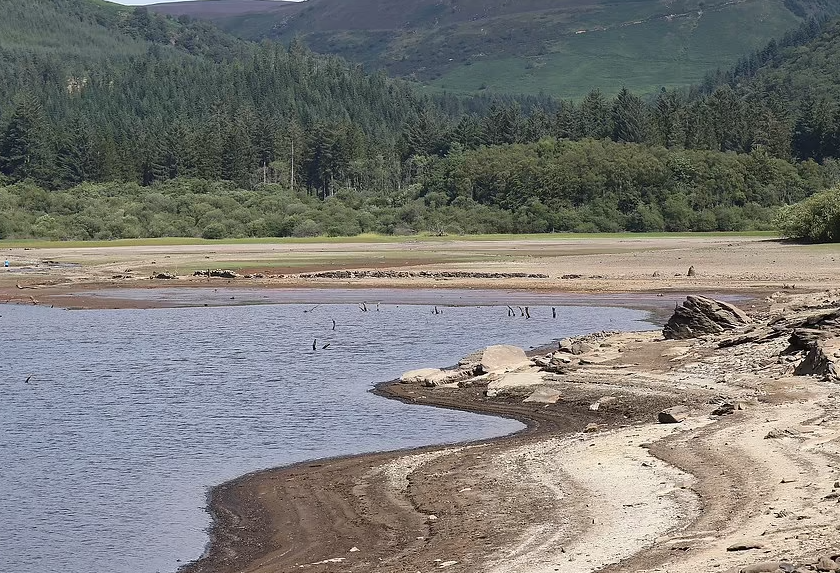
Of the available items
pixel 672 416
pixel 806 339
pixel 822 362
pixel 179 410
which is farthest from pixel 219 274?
pixel 672 416

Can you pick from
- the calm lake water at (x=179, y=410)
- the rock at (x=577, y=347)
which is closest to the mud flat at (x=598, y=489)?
the calm lake water at (x=179, y=410)

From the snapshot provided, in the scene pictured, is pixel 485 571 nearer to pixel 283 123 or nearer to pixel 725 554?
pixel 725 554

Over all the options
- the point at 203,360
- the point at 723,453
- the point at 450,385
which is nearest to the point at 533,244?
the point at 203,360

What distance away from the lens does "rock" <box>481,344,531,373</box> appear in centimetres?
2473

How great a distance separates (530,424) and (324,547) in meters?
7.48

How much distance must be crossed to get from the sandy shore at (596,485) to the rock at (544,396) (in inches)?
3.5

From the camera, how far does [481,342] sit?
3212 centimetres

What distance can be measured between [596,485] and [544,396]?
301 inches

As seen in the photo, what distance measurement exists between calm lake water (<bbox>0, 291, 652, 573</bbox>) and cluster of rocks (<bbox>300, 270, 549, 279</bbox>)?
1306 centimetres

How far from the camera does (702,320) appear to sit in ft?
87.5

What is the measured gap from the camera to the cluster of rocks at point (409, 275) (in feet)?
180

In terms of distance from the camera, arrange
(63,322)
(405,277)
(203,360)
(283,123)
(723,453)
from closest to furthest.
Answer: (723,453) < (203,360) < (63,322) < (405,277) < (283,123)

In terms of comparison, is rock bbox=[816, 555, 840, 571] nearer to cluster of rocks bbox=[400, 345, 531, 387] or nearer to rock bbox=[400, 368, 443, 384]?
cluster of rocks bbox=[400, 345, 531, 387]

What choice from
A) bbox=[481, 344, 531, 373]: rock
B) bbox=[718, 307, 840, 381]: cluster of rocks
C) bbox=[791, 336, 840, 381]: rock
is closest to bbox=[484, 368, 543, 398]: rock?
bbox=[481, 344, 531, 373]: rock
